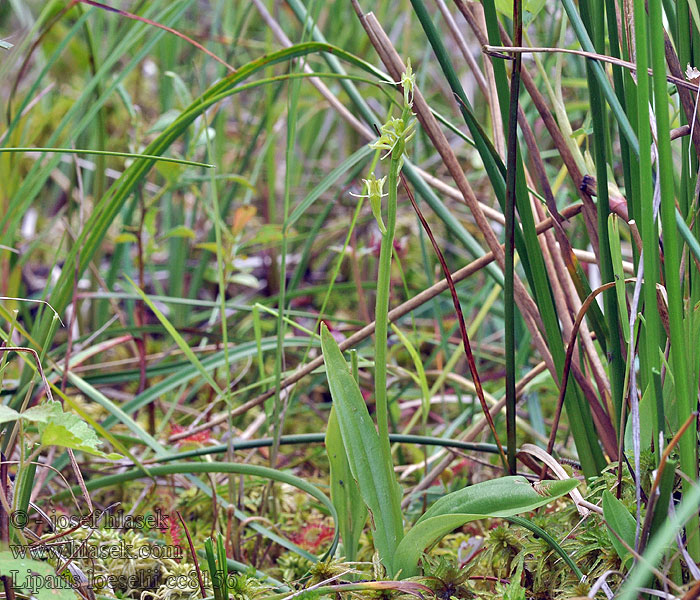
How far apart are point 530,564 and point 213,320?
72cm

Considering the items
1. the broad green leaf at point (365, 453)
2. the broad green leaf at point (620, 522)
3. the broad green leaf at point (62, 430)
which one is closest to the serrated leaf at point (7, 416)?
the broad green leaf at point (62, 430)

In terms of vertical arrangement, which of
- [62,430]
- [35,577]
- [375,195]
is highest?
[375,195]

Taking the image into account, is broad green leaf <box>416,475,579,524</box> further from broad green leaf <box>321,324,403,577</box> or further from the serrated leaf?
the serrated leaf

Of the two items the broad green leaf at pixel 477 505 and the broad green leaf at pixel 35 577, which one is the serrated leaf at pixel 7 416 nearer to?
the broad green leaf at pixel 35 577

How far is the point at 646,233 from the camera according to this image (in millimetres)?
425

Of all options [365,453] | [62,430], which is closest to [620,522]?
[365,453]

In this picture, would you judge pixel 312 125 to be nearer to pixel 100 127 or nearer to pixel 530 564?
pixel 100 127

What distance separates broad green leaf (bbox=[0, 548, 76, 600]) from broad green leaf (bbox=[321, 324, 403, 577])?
0.22 meters

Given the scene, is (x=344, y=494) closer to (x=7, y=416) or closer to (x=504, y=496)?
(x=504, y=496)

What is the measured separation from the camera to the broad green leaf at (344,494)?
1.88 feet

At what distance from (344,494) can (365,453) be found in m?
0.08

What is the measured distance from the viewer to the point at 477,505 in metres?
0.48

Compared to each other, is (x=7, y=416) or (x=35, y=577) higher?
(x=7, y=416)

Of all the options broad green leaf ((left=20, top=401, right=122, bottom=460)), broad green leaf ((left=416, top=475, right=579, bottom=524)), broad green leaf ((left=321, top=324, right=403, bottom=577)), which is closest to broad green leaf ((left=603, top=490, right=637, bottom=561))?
broad green leaf ((left=416, top=475, right=579, bottom=524))
